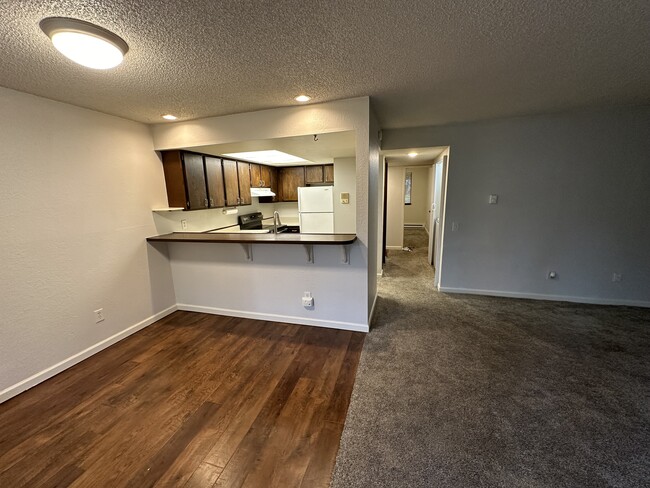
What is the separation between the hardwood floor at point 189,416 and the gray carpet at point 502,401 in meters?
0.27

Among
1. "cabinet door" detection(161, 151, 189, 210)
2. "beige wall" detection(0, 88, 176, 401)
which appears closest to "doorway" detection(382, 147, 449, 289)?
"cabinet door" detection(161, 151, 189, 210)

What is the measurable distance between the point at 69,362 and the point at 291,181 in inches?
174

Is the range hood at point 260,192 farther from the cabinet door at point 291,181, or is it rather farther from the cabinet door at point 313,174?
the cabinet door at point 313,174

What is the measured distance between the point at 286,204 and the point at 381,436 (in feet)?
16.7

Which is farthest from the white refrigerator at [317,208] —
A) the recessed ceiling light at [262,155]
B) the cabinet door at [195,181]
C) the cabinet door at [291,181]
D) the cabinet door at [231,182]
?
the cabinet door at [195,181]

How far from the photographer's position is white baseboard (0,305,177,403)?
2.00 m

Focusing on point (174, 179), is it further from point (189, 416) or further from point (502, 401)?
point (502, 401)

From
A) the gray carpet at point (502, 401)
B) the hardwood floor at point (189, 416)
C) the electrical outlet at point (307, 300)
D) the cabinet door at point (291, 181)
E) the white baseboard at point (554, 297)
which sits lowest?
the hardwood floor at point (189, 416)

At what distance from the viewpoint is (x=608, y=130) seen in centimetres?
292

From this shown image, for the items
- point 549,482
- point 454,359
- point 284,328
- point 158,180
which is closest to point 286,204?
point 158,180

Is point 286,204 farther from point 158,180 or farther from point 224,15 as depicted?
point 224,15

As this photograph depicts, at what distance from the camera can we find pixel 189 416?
178cm

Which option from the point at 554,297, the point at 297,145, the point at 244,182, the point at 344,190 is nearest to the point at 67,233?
the point at 297,145

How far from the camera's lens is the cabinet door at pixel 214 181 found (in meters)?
3.63
